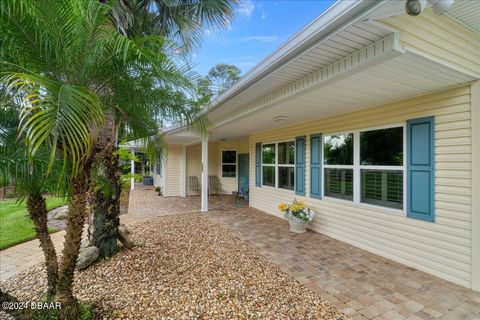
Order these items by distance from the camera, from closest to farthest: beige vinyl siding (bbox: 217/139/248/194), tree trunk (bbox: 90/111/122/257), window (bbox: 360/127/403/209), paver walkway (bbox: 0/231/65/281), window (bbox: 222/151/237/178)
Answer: tree trunk (bbox: 90/111/122/257) < paver walkway (bbox: 0/231/65/281) < window (bbox: 360/127/403/209) < beige vinyl siding (bbox: 217/139/248/194) < window (bbox: 222/151/237/178)

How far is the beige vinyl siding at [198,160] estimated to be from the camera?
11.6 meters

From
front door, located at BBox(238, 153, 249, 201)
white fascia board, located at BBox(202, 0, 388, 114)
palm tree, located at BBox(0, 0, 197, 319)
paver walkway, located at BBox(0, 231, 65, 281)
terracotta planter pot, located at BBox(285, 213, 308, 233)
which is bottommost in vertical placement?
paver walkway, located at BBox(0, 231, 65, 281)

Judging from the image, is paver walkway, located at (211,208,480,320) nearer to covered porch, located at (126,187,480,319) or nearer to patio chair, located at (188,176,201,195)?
covered porch, located at (126,187,480,319)

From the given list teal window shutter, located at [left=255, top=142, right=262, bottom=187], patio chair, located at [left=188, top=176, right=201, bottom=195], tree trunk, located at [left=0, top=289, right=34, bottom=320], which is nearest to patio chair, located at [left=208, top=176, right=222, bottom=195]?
patio chair, located at [left=188, top=176, right=201, bottom=195]

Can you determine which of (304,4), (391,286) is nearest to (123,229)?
(391,286)

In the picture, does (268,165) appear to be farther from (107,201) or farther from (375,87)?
(107,201)

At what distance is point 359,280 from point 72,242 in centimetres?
353

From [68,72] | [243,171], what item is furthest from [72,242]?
[243,171]

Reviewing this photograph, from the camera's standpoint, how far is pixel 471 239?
9.65 ft

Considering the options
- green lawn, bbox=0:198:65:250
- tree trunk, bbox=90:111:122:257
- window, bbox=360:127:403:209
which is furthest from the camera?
green lawn, bbox=0:198:65:250

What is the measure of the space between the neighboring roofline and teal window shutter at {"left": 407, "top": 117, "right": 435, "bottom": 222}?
7.91 feet

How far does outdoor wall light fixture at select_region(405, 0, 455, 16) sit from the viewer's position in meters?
1.46

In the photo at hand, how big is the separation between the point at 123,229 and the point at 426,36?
507 cm

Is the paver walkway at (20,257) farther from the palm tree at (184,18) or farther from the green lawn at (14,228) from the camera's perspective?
the palm tree at (184,18)
